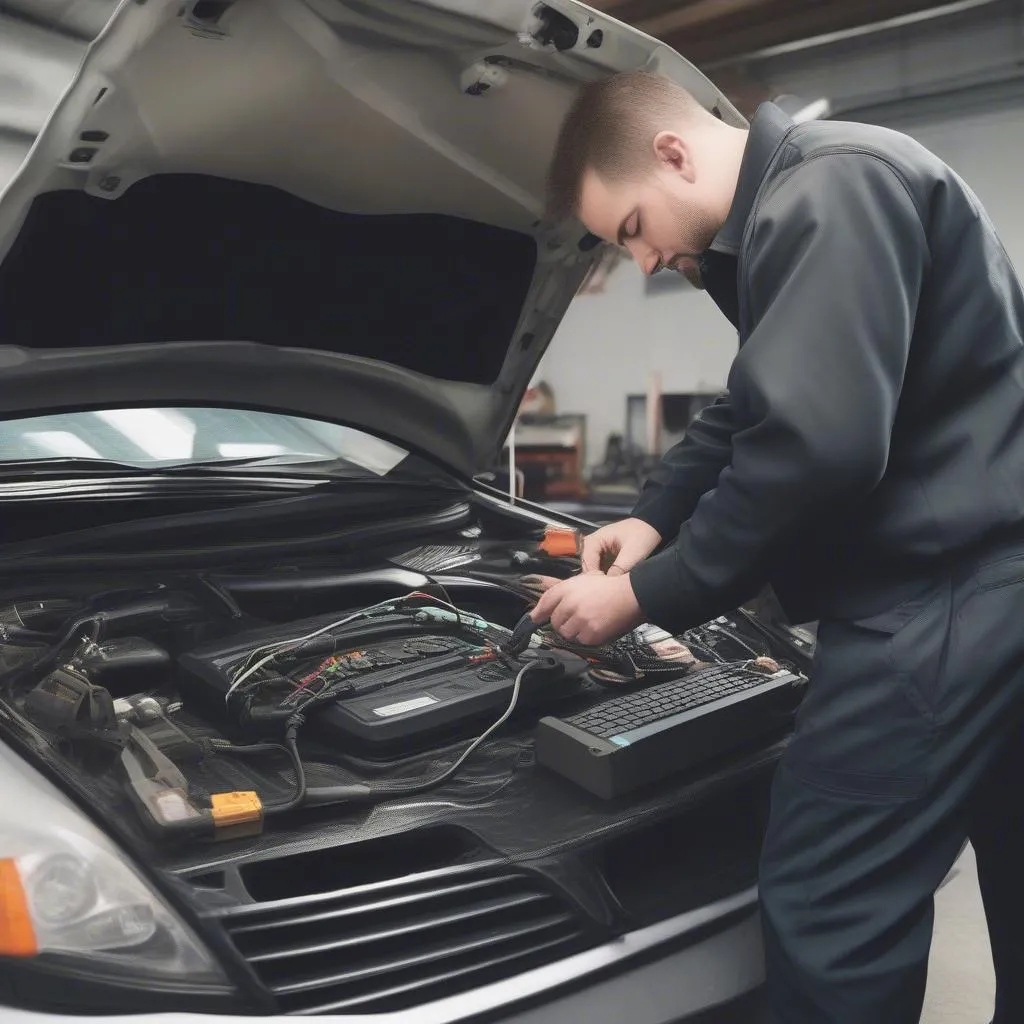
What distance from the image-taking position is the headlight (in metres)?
0.77

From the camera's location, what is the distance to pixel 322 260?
1572mm

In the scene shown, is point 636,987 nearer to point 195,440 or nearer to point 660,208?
point 660,208

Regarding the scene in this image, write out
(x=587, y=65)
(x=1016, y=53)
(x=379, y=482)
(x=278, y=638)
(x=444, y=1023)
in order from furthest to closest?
1. (x=1016, y=53)
2. (x=379, y=482)
3. (x=278, y=638)
4. (x=587, y=65)
5. (x=444, y=1023)

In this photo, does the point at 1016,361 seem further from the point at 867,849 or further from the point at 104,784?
the point at 104,784

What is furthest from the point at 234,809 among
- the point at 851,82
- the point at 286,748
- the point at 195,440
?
the point at 851,82

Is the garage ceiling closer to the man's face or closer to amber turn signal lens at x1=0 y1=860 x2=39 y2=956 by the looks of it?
the man's face

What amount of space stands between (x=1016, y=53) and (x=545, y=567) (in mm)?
3344

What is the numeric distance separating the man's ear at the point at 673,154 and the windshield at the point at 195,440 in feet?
3.35

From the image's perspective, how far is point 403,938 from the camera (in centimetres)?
88

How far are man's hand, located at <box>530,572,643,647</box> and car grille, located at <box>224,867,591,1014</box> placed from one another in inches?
10.5

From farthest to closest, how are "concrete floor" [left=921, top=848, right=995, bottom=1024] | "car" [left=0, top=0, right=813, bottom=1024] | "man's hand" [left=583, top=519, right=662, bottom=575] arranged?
1. "concrete floor" [left=921, top=848, right=995, bottom=1024]
2. "man's hand" [left=583, top=519, right=662, bottom=575]
3. "car" [left=0, top=0, right=813, bottom=1024]

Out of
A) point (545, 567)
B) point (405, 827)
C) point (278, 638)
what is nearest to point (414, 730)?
point (405, 827)

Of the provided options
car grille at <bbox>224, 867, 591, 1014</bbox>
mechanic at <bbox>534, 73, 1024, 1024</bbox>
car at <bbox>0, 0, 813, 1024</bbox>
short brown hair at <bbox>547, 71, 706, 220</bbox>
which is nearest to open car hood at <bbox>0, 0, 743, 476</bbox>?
car at <bbox>0, 0, 813, 1024</bbox>

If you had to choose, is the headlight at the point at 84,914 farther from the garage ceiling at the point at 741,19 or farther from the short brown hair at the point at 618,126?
the garage ceiling at the point at 741,19
